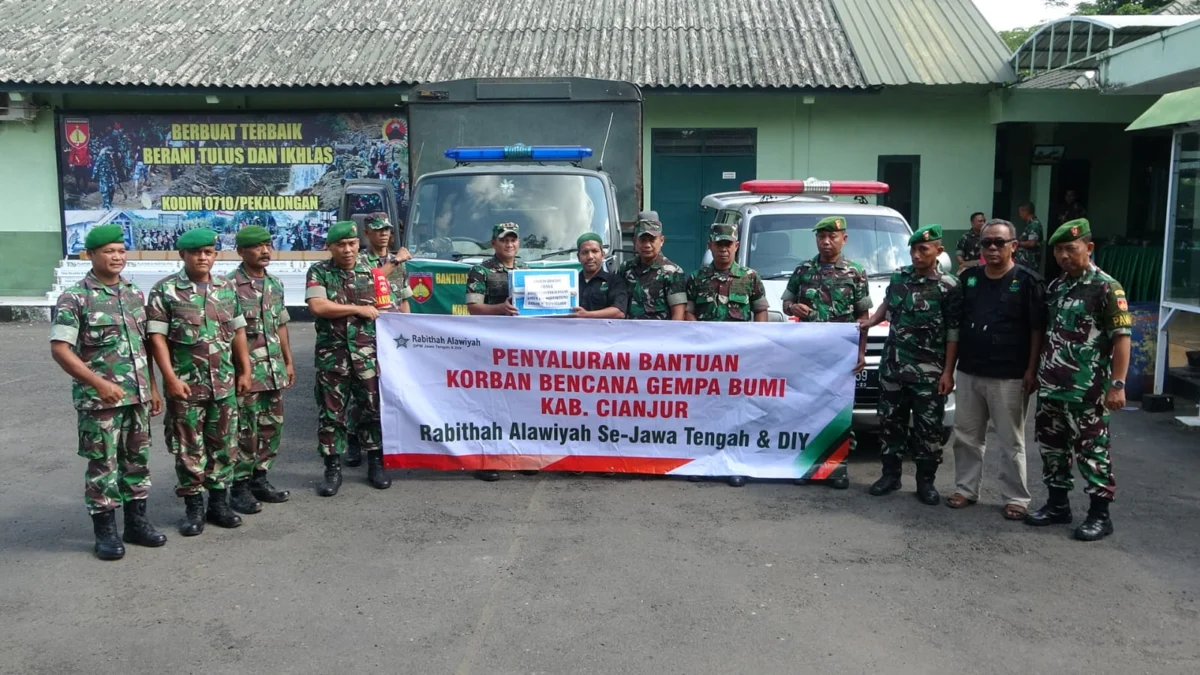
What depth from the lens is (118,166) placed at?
53.6 feet

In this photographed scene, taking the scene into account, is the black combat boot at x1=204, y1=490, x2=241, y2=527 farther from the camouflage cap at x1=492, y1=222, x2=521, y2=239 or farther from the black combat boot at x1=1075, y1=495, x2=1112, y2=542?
the black combat boot at x1=1075, y1=495, x2=1112, y2=542

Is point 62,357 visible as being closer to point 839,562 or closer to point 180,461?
point 180,461

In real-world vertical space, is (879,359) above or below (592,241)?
below

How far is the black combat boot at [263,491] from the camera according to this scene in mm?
6453

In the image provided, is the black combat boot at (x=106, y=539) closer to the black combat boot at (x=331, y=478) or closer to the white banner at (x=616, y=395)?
the black combat boot at (x=331, y=478)

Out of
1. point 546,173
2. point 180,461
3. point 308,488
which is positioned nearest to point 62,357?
point 180,461

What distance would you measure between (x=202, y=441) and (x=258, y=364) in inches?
23.0

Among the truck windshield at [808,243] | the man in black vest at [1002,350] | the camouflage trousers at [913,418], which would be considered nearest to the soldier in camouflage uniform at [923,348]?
the camouflage trousers at [913,418]

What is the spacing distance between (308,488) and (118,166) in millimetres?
11851

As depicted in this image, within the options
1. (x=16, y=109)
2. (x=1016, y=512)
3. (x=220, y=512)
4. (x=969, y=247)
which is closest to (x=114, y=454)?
(x=220, y=512)

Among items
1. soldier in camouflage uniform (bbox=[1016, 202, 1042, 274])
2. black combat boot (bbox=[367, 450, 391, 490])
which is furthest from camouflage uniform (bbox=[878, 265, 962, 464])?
soldier in camouflage uniform (bbox=[1016, 202, 1042, 274])

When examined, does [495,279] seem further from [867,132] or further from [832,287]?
[867,132]

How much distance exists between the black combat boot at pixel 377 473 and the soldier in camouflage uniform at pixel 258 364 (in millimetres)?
740

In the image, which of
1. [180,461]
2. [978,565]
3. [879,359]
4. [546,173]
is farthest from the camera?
[546,173]
